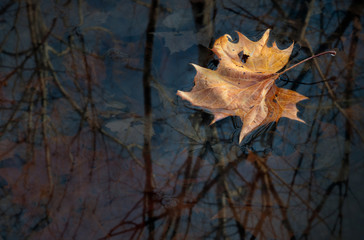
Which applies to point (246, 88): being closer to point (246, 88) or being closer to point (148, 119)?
point (246, 88)

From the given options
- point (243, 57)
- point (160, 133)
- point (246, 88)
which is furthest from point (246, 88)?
point (160, 133)

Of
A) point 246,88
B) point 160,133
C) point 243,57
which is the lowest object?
point 160,133

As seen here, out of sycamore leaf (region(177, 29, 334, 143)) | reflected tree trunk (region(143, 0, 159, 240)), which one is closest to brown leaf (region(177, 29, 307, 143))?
sycamore leaf (region(177, 29, 334, 143))

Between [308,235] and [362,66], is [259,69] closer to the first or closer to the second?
[362,66]

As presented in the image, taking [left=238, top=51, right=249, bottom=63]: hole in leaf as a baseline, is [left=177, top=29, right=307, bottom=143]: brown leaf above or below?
below

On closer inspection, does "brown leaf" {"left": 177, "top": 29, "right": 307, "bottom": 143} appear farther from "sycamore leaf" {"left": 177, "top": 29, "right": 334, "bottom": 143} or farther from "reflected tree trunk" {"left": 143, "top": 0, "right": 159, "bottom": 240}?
"reflected tree trunk" {"left": 143, "top": 0, "right": 159, "bottom": 240}

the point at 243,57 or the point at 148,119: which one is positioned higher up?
the point at 243,57

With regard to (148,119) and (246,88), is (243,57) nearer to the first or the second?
(246,88)
